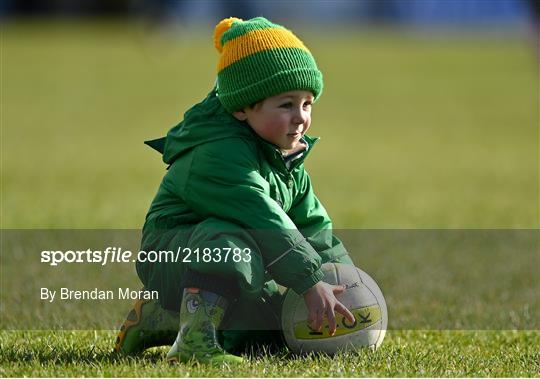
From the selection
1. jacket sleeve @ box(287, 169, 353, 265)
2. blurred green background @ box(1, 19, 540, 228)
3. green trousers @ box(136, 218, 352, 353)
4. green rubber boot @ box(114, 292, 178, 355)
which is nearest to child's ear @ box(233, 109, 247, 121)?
jacket sleeve @ box(287, 169, 353, 265)

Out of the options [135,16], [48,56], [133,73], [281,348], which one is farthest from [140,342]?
[135,16]

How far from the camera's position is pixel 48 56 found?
34562 millimetres

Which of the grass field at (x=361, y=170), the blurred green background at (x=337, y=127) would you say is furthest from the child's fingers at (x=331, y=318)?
the blurred green background at (x=337, y=127)

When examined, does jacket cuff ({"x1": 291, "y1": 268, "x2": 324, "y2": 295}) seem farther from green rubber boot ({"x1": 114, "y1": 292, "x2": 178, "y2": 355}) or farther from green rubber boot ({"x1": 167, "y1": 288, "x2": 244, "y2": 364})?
green rubber boot ({"x1": 114, "y1": 292, "x2": 178, "y2": 355})

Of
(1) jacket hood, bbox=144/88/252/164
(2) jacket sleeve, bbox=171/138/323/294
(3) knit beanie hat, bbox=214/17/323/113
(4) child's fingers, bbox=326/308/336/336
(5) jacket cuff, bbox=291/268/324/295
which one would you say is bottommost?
(4) child's fingers, bbox=326/308/336/336

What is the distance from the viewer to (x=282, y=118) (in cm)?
440

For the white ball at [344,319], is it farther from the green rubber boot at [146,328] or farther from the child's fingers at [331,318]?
the green rubber boot at [146,328]

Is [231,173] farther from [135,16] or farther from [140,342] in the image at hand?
[135,16]

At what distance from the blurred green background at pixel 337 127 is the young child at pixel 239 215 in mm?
4179

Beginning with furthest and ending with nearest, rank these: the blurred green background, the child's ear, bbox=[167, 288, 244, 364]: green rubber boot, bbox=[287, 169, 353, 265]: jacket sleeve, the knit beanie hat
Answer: the blurred green background → bbox=[287, 169, 353, 265]: jacket sleeve → the child's ear → the knit beanie hat → bbox=[167, 288, 244, 364]: green rubber boot

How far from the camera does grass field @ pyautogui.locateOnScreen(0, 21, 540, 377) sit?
4535 millimetres

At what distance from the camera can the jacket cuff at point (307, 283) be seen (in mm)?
4207

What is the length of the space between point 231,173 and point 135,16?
50.4 m

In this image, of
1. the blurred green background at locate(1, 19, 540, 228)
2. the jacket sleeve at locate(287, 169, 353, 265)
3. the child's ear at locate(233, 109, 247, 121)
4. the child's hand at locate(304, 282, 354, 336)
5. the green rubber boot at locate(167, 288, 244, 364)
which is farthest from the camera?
the blurred green background at locate(1, 19, 540, 228)
